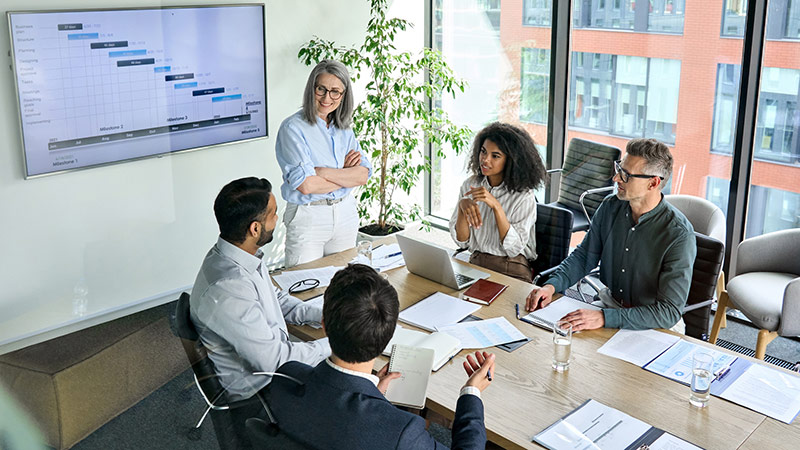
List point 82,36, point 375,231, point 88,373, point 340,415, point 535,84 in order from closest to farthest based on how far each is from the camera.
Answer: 1. point 340,415
2. point 88,373
3. point 82,36
4. point 535,84
5. point 375,231

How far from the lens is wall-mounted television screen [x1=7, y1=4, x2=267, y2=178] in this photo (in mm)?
3330

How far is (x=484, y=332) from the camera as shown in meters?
2.57

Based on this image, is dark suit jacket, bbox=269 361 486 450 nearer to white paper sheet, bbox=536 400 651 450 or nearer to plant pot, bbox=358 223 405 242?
white paper sheet, bbox=536 400 651 450

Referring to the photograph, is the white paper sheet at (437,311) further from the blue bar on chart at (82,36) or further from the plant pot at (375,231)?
the plant pot at (375,231)

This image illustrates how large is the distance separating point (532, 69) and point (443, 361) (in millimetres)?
3326

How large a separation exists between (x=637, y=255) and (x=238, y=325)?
63.8 inches

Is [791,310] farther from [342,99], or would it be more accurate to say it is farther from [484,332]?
[342,99]

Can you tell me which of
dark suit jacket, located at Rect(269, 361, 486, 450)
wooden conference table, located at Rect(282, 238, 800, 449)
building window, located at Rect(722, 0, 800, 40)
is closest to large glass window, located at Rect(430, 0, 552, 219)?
building window, located at Rect(722, 0, 800, 40)

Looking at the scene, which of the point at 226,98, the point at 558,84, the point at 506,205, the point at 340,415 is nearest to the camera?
the point at 340,415

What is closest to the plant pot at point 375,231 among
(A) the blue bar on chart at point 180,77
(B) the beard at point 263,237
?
(A) the blue bar on chart at point 180,77

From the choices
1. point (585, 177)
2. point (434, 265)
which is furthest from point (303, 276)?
point (585, 177)

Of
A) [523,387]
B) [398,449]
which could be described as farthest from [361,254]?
[398,449]

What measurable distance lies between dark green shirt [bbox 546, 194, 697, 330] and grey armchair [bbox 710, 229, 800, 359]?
896 millimetres

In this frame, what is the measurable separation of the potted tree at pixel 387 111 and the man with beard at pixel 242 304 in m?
2.49
